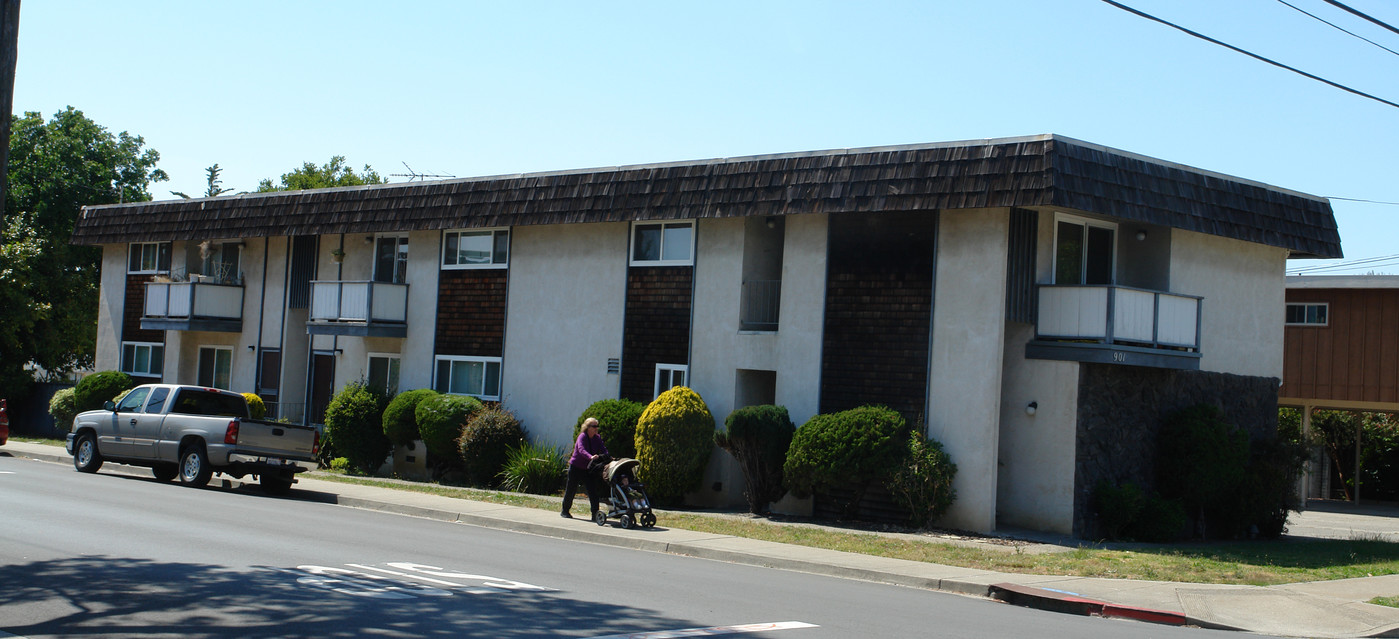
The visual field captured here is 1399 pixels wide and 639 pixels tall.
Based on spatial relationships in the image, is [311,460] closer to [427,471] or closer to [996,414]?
[427,471]

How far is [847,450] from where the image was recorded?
1862 centimetres

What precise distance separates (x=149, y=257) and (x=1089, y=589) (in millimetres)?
28855

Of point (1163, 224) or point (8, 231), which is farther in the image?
point (8, 231)

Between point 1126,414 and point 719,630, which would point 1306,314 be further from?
point 719,630

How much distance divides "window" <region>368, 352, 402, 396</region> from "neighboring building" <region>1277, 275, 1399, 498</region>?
2215 centimetres

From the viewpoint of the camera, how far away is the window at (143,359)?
3309 cm

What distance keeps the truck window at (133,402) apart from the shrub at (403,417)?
190 inches

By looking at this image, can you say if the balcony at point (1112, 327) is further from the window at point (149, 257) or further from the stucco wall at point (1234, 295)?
the window at point (149, 257)

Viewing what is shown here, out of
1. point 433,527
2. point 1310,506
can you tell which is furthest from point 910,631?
point 1310,506

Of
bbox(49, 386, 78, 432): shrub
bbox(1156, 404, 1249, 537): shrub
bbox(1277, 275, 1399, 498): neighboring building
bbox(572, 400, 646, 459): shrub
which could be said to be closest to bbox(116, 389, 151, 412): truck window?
bbox(572, 400, 646, 459): shrub

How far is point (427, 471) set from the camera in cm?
2586

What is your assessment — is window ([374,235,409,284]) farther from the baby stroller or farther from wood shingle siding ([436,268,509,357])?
the baby stroller

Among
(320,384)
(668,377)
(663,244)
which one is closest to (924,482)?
(668,377)

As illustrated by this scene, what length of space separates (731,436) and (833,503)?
201 centimetres
